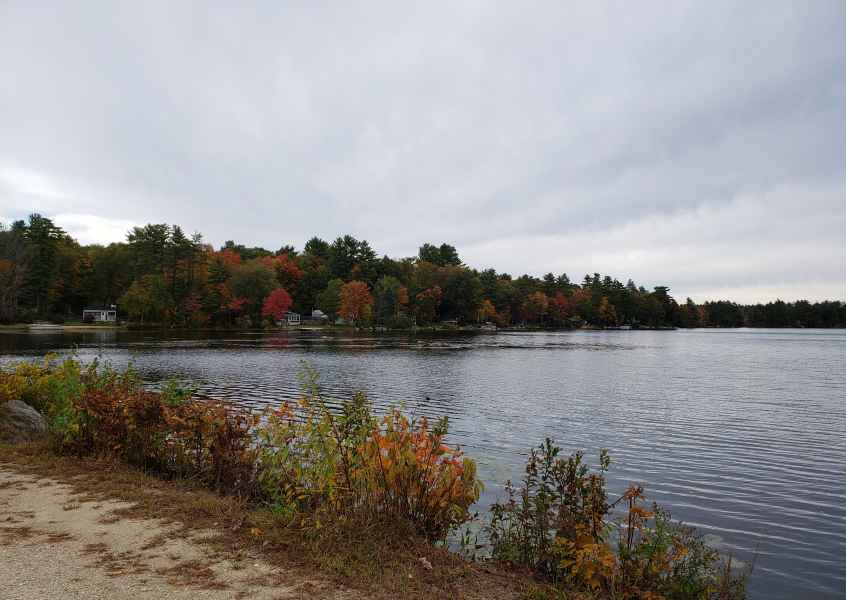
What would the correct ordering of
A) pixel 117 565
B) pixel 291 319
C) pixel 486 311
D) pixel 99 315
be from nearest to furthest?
pixel 117 565 → pixel 99 315 → pixel 291 319 → pixel 486 311

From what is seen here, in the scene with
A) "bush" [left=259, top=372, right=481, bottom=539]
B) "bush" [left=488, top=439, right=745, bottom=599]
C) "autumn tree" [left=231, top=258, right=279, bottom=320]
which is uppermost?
"autumn tree" [left=231, top=258, right=279, bottom=320]

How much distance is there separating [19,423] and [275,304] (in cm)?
9952

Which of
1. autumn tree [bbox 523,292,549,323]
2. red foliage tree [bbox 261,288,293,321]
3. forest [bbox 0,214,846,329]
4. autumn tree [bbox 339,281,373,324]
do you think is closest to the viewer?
forest [bbox 0,214,846,329]

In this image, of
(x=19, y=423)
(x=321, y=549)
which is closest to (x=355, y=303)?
(x=19, y=423)

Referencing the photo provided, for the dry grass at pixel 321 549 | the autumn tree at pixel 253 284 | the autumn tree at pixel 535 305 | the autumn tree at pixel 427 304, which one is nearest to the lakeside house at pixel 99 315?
the autumn tree at pixel 253 284

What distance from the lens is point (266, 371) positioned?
33.1m

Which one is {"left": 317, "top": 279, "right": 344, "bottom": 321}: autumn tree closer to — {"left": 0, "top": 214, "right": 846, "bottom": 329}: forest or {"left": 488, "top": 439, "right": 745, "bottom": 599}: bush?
{"left": 0, "top": 214, "right": 846, "bottom": 329}: forest

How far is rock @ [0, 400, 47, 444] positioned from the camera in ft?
32.3

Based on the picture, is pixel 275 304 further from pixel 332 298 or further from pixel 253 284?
pixel 332 298

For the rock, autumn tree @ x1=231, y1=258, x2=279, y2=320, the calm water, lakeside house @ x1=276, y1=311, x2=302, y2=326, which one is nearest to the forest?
autumn tree @ x1=231, y1=258, x2=279, y2=320

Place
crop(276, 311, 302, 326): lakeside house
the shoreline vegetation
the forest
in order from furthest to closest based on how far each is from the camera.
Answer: crop(276, 311, 302, 326): lakeside house, the forest, the shoreline vegetation

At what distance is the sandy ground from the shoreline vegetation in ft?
1.27

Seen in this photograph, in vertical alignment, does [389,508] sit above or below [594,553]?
above

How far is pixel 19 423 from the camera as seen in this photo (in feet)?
33.8
